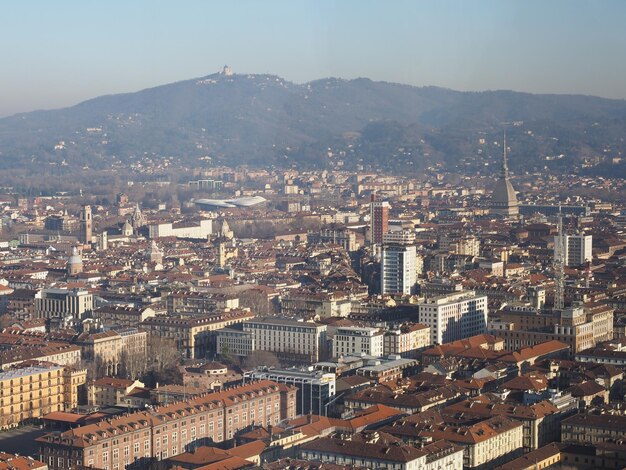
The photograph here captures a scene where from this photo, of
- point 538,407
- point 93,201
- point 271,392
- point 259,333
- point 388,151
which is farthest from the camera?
point 388,151

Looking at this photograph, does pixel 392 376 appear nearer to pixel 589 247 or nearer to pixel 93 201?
pixel 589 247

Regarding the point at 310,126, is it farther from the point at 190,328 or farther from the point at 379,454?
the point at 379,454

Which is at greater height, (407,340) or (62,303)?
(62,303)

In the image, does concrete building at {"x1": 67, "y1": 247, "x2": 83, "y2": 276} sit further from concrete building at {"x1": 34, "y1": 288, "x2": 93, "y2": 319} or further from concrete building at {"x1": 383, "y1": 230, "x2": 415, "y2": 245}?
concrete building at {"x1": 383, "y1": 230, "x2": 415, "y2": 245}

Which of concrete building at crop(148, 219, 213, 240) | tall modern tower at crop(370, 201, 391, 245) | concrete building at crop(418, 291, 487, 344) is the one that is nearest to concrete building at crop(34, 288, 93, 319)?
concrete building at crop(418, 291, 487, 344)

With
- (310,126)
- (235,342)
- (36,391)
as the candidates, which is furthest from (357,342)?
(310,126)

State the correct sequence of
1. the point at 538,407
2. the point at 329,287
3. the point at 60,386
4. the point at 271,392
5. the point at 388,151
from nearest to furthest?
1. the point at 538,407
2. the point at 271,392
3. the point at 60,386
4. the point at 329,287
5. the point at 388,151

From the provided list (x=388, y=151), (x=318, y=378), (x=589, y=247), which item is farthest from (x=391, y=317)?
(x=388, y=151)
